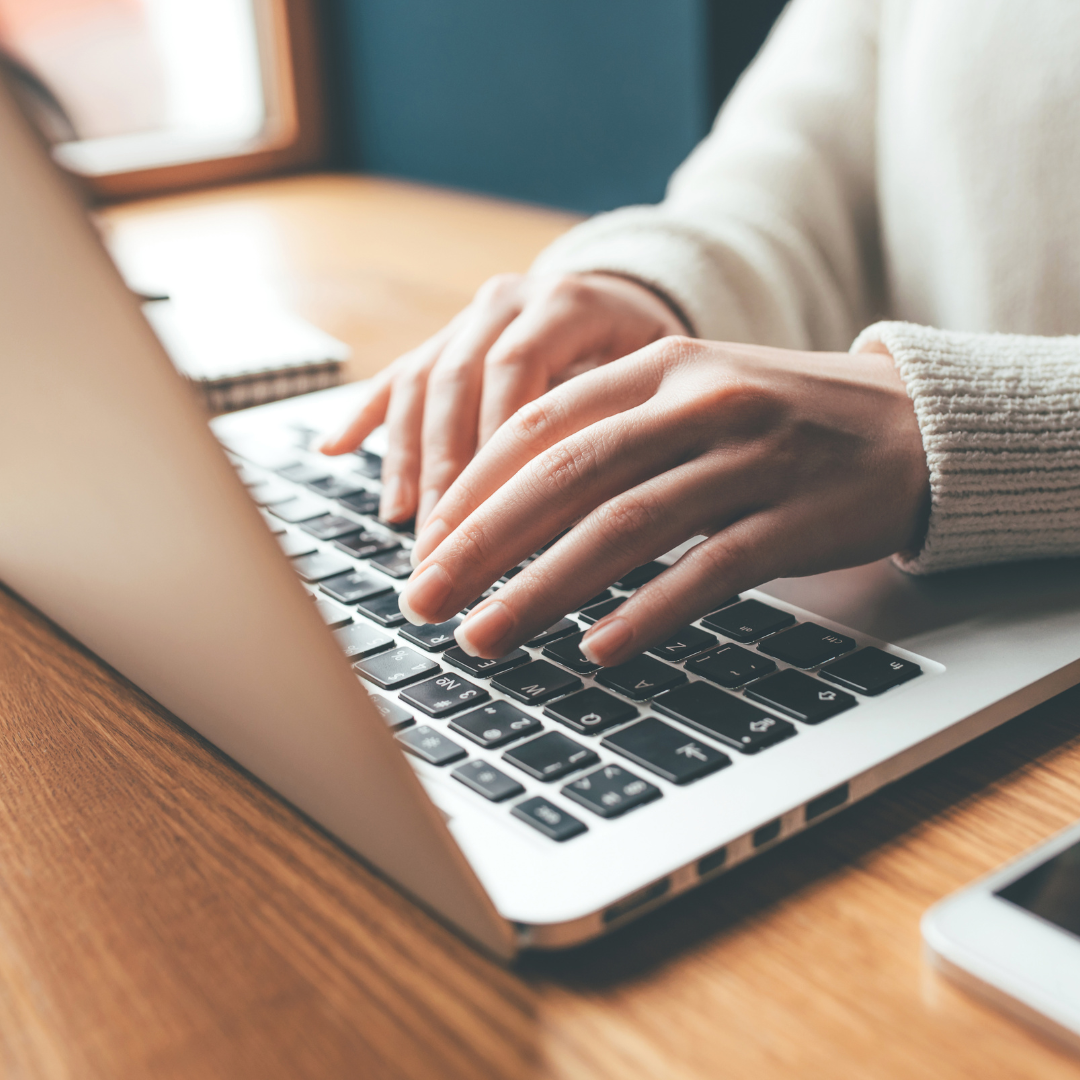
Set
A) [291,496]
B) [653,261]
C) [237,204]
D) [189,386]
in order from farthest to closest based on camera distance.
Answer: [237,204], [653,261], [291,496], [189,386]

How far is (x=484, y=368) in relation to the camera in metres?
0.57

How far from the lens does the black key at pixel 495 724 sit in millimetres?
315

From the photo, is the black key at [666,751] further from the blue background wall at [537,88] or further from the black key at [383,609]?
the blue background wall at [537,88]

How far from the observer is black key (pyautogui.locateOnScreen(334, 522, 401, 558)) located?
472mm

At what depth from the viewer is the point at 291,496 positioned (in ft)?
1.78

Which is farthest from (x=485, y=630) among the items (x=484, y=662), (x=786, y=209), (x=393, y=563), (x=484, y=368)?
(x=786, y=209)

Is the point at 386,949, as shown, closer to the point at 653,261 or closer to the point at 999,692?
the point at 999,692

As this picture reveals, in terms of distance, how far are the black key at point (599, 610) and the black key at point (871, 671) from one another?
0.09 m

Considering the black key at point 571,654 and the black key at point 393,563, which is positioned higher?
the black key at point 393,563

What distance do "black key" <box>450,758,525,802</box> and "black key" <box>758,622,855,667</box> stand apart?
112 mm

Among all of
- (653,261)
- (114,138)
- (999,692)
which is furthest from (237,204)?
(999,692)

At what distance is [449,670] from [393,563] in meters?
0.11

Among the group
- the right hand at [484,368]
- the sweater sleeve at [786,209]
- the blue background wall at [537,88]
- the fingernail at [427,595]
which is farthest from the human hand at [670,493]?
the blue background wall at [537,88]

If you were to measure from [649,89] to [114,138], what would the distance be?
38.1 inches
